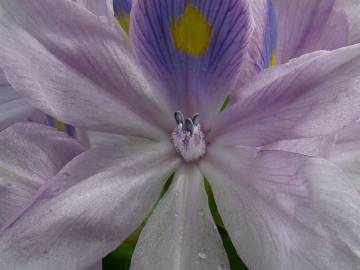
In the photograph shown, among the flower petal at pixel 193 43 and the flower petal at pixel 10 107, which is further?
the flower petal at pixel 10 107

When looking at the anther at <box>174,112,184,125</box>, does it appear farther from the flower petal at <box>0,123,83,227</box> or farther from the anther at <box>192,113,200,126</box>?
the flower petal at <box>0,123,83,227</box>

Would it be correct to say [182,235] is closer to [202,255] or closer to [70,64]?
[202,255]

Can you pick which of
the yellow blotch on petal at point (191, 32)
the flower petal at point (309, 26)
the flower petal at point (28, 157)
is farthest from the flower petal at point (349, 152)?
the flower petal at point (28, 157)

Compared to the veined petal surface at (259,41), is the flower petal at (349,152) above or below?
below

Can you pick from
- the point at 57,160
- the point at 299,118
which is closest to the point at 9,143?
the point at 57,160

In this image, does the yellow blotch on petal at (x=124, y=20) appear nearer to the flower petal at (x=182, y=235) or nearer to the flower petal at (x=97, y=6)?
the flower petal at (x=97, y=6)

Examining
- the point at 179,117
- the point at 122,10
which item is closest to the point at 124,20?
the point at 122,10

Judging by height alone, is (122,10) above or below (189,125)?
above
